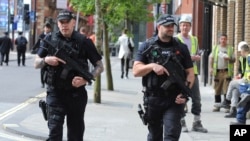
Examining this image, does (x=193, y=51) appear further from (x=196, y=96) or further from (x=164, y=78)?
(x=164, y=78)

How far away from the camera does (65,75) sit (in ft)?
24.8

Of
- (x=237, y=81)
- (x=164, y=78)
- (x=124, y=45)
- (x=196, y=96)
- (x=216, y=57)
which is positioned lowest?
(x=196, y=96)

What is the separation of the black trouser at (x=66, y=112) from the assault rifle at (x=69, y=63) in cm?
24

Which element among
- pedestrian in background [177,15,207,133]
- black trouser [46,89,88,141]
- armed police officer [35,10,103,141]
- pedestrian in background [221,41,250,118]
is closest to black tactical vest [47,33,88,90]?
armed police officer [35,10,103,141]

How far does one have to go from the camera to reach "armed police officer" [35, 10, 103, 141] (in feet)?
24.8

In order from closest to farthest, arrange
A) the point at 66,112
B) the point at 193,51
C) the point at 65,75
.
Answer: the point at 65,75 < the point at 66,112 < the point at 193,51

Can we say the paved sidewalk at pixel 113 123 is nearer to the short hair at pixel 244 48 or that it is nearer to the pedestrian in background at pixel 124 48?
the short hair at pixel 244 48

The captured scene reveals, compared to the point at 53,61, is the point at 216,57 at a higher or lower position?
lower

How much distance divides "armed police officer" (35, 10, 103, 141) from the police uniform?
0.67m

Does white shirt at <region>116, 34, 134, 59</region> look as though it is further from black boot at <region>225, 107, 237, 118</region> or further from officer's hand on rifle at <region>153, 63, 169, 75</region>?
officer's hand on rifle at <region>153, 63, 169, 75</region>

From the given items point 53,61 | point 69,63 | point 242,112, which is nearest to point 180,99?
point 69,63

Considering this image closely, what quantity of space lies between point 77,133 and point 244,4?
10616mm

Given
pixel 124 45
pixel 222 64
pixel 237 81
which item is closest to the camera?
pixel 237 81

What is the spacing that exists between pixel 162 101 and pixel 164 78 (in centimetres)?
27
